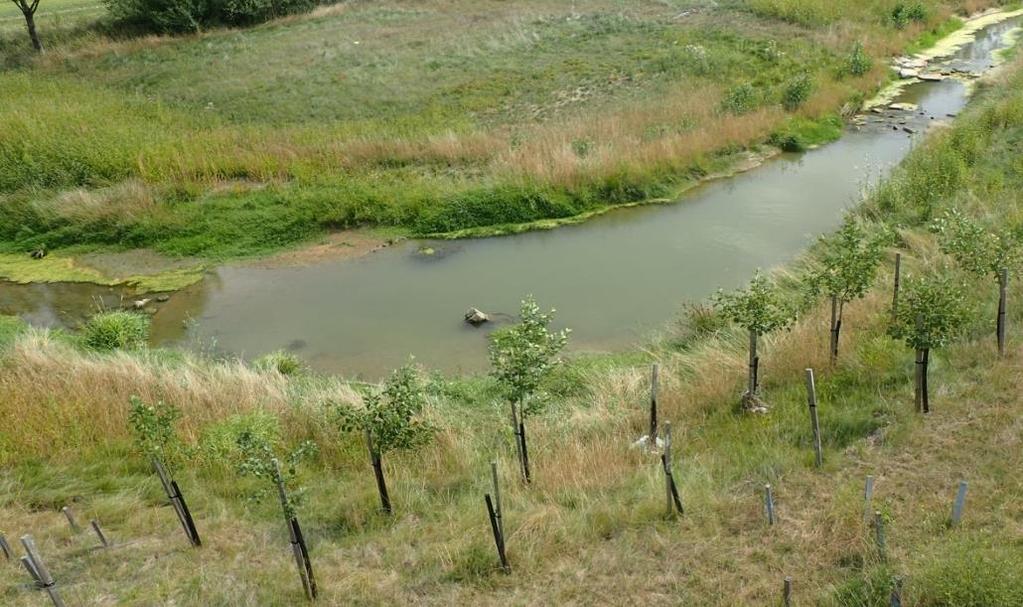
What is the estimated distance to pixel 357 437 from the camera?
830cm

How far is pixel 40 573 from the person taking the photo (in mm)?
5172

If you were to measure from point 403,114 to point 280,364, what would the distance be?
1192 cm

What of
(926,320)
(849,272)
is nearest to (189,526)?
(926,320)

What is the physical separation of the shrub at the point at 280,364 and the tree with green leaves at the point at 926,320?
26.2ft

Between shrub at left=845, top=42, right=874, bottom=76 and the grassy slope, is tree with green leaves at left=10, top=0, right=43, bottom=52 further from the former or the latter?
shrub at left=845, top=42, right=874, bottom=76

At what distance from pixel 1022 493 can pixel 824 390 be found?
2292 millimetres

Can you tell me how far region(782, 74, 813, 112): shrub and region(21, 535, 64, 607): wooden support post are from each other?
19548 mm

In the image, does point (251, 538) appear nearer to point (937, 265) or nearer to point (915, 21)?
point (937, 265)

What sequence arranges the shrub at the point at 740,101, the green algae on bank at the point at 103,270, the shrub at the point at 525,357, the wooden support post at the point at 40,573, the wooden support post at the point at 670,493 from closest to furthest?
the wooden support post at the point at 40,573, the wooden support post at the point at 670,493, the shrub at the point at 525,357, the green algae on bank at the point at 103,270, the shrub at the point at 740,101

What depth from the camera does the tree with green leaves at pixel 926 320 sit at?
7133mm

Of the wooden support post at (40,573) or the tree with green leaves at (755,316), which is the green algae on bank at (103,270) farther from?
the tree with green leaves at (755,316)

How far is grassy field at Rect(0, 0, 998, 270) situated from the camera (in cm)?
1603

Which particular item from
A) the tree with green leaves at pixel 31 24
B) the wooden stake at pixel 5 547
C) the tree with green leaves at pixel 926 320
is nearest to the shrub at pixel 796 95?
the tree with green leaves at pixel 926 320

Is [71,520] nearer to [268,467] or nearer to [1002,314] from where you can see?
[268,467]
